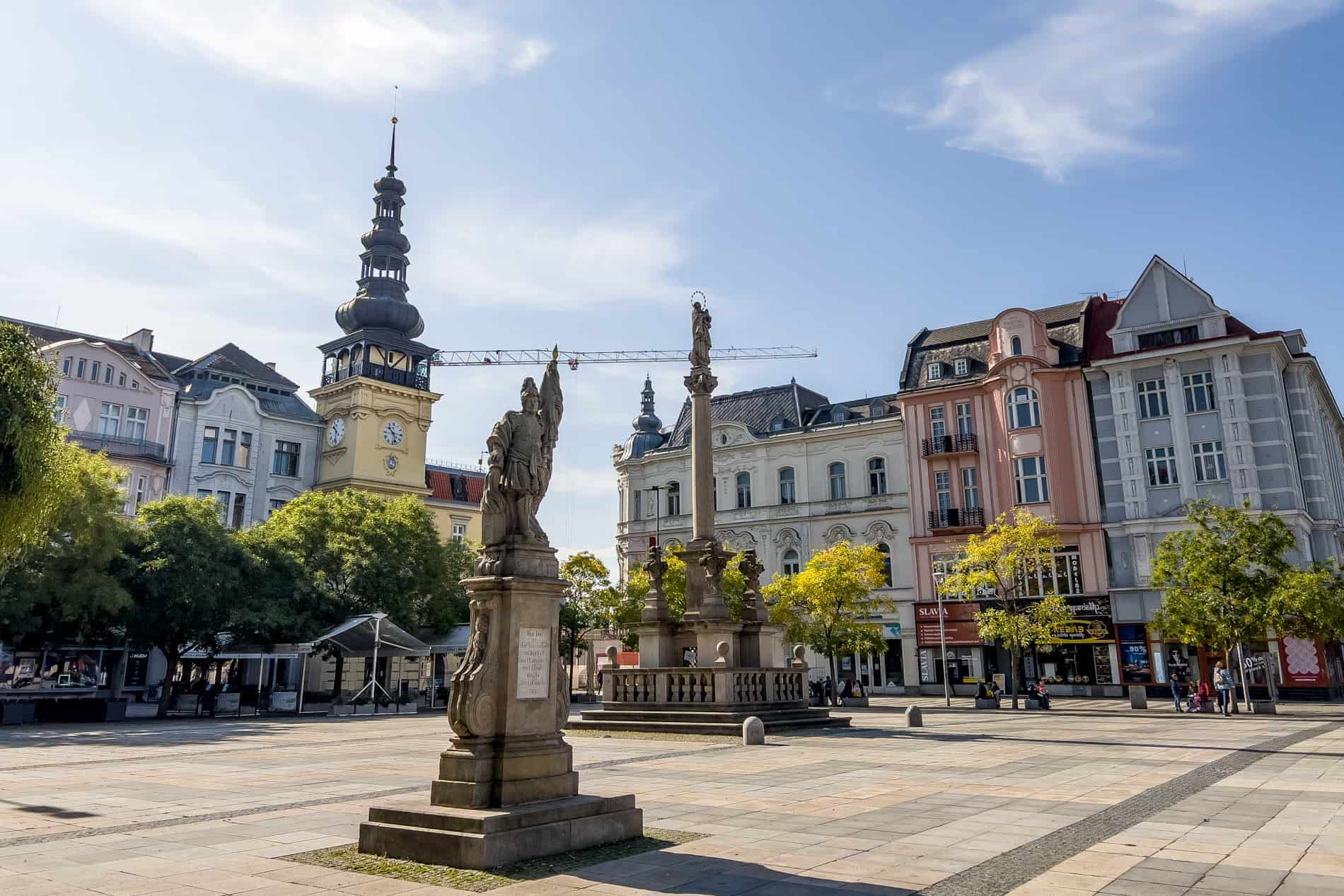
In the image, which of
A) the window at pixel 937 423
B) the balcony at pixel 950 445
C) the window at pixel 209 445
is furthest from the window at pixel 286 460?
the window at pixel 937 423

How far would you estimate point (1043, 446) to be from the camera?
46.4 m

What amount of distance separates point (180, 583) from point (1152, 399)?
139 ft

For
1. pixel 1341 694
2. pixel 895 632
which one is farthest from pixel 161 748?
pixel 1341 694

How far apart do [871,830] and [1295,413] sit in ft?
143

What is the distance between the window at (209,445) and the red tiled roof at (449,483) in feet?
53.1

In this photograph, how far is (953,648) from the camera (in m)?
47.4

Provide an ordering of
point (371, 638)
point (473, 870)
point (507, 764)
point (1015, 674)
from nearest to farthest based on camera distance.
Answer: point (473, 870), point (507, 764), point (371, 638), point (1015, 674)

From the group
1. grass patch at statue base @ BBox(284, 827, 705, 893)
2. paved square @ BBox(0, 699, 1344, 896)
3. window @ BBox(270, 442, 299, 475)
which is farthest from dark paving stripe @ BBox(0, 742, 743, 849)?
window @ BBox(270, 442, 299, 475)

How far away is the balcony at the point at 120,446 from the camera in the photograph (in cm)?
4556

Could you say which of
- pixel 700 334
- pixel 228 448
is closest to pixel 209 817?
pixel 700 334

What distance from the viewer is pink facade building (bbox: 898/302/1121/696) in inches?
1737

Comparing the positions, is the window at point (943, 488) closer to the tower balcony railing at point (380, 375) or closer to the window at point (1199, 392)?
the window at point (1199, 392)

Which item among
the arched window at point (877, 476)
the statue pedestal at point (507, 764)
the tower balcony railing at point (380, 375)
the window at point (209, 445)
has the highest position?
the tower balcony railing at point (380, 375)

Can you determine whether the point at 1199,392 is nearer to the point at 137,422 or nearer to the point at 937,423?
the point at 937,423
